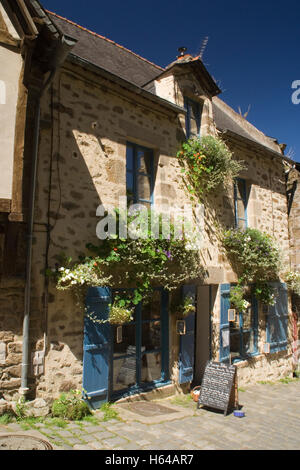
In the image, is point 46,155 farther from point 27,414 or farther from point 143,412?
point 143,412

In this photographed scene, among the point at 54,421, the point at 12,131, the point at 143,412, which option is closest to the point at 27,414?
the point at 54,421

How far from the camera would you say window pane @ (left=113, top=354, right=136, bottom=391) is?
18.0 feet

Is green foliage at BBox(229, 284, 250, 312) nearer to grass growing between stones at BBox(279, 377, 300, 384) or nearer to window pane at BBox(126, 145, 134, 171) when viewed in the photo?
grass growing between stones at BBox(279, 377, 300, 384)

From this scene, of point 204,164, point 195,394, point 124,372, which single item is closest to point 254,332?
point 195,394

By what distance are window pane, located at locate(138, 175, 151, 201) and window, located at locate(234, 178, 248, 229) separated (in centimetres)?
258

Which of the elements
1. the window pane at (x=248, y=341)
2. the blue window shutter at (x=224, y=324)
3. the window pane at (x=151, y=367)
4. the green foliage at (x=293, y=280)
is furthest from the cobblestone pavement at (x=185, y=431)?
the green foliage at (x=293, y=280)

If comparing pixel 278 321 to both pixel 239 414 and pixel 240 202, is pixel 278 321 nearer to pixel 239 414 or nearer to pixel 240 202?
pixel 240 202

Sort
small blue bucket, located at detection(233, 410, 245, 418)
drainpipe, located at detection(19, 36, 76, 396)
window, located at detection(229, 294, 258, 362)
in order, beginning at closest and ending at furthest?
1. drainpipe, located at detection(19, 36, 76, 396)
2. small blue bucket, located at detection(233, 410, 245, 418)
3. window, located at detection(229, 294, 258, 362)

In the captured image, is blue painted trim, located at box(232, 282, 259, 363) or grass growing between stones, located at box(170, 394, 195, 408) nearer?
grass growing between stones, located at box(170, 394, 195, 408)

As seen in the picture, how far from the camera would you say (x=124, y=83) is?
5758 millimetres

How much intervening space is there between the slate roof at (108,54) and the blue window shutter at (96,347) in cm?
388

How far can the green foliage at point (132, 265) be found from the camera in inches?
191

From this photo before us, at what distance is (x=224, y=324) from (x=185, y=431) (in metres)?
2.86

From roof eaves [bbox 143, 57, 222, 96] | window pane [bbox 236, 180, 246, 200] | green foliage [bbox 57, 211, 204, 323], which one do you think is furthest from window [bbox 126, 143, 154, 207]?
window pane [bbox 236, 180, 246, 200]
